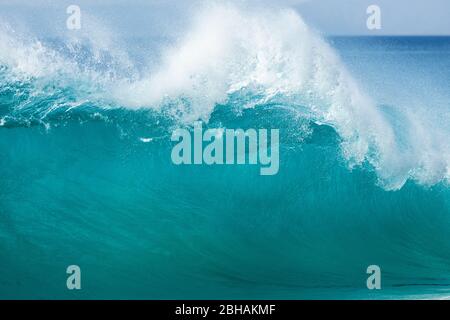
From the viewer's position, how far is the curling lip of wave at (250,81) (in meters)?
5.61

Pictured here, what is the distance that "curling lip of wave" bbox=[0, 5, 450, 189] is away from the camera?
5.61 m

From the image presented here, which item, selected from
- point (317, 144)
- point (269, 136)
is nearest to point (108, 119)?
point (269, 136)

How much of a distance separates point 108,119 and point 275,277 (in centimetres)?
213

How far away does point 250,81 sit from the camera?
5.70m

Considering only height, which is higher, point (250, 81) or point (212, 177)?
point (250, 81)

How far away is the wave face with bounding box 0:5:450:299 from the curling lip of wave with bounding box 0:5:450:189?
13 millimetres

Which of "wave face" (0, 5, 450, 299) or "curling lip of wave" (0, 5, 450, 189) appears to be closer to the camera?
"wave face" (0, 5, 450, 299)

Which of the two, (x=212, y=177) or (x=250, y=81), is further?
(x=250, y=81)

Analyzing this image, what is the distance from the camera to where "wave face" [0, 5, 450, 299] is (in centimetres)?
524

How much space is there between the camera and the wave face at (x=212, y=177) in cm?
524

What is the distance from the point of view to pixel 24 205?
212 inches

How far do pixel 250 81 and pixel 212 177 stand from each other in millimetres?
1003

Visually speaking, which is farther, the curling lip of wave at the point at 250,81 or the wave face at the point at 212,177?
the curling lip of wave at the point at 250,81

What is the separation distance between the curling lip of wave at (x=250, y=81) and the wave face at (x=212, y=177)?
1cm
